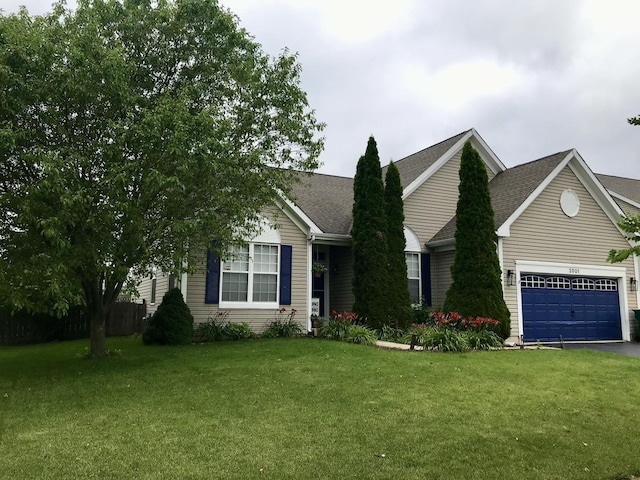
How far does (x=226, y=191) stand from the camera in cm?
1075

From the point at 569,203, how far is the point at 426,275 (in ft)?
17.1

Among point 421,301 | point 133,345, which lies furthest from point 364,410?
point 421,301

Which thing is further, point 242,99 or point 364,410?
point 242,99

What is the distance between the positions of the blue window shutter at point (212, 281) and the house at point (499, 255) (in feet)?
0.09

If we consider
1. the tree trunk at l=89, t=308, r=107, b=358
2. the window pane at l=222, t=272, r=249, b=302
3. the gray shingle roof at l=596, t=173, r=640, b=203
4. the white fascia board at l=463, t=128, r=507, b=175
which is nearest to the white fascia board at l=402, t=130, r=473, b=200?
the white fascia board at l=463, t=128, r=507, b=175

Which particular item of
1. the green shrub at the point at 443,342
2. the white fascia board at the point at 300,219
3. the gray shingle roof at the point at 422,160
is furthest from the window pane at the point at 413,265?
the green shrub at the point at 443,342

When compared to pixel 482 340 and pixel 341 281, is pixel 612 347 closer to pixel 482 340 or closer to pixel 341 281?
pixel 482 340

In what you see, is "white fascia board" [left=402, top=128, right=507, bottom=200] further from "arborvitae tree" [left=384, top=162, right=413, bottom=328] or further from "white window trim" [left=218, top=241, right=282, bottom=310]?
"white window trim" [left=218, top=241, right=282, bottom=310]

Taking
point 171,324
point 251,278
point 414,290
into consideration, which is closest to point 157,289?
point 251,278

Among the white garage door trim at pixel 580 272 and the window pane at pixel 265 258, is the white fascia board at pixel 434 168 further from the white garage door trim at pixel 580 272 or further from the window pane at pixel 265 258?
the window pane at pixel 265 258

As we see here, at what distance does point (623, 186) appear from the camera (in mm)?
25938

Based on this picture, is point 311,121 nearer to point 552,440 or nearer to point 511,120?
point 552,440

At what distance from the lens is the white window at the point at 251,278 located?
14.7 meters

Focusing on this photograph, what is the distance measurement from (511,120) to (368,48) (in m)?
11.7
